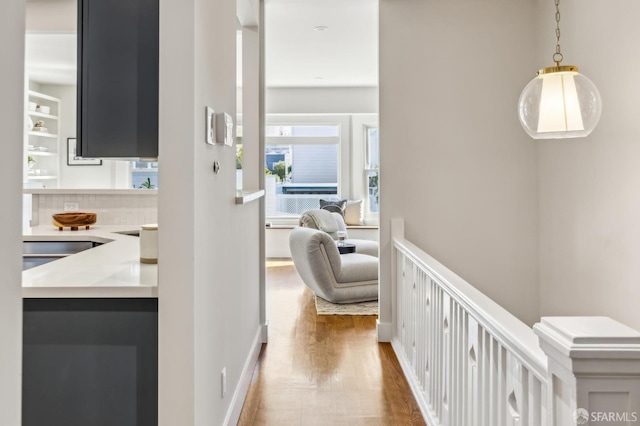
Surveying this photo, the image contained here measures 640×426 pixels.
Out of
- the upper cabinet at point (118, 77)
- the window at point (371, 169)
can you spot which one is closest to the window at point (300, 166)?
the window at point (371, 169)

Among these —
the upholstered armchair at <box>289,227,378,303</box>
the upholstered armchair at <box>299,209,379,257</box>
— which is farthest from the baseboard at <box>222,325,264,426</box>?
the upholstered armchair at <box>299,209,379,257</box>

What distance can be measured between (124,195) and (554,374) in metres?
3.47

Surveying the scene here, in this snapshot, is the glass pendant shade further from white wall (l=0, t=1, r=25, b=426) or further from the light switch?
white wall (l=0, t=1, r=25, b=426)

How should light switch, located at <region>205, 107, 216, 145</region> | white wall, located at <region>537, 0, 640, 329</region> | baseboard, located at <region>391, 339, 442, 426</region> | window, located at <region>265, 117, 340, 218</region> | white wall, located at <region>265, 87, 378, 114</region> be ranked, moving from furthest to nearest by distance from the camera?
window, located at <region>265, 117, 340, 218</region> < white wall, located at <region>265, 87, 378, 114</region> < white wall, located at <region>537, 0, 640, 329</region> < baseboard, located at <region>391, 339, 442, 426</region> < light switch, located at <region>205, 107, 216, 145</region>

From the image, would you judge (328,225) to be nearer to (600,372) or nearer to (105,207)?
(105,207)

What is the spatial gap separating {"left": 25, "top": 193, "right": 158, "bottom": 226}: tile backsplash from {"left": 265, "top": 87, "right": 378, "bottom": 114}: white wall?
4.48m

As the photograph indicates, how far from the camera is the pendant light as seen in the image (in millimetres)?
2482

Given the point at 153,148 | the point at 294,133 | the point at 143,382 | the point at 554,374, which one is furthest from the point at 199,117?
the point at 294,133

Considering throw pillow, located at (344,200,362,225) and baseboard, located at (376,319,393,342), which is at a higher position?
throw pillow, located at (344,200,362,225)

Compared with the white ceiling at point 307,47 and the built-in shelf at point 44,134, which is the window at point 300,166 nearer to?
the white ceiling at point 307,47

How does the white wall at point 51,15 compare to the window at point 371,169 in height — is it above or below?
above

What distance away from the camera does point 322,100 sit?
802 centimetres

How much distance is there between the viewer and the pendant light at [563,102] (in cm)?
248

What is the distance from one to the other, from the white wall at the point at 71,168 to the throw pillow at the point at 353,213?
3529 mm
